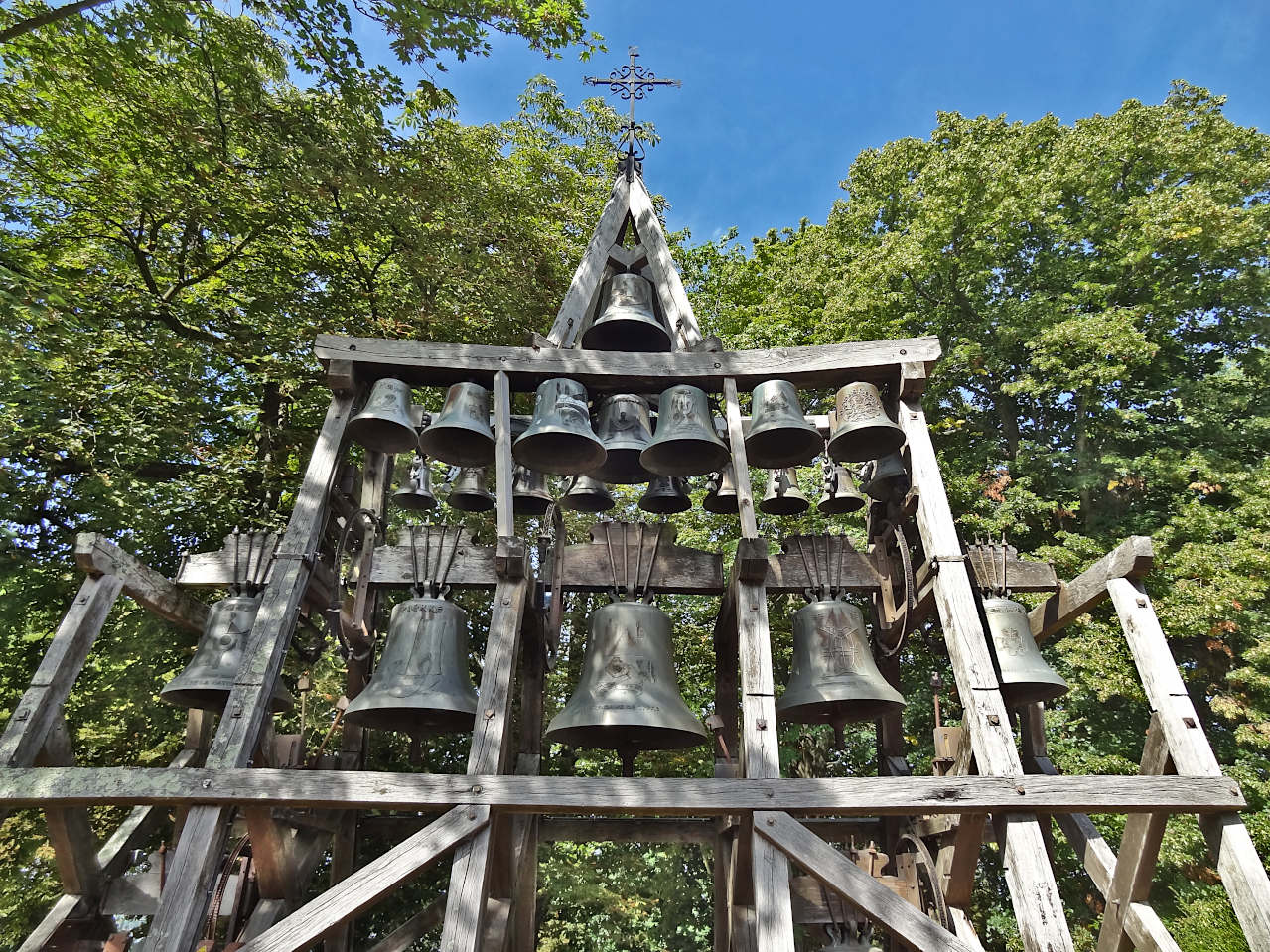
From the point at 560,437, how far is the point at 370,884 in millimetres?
2665

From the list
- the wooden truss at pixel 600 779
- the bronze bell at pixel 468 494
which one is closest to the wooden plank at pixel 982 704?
the wooden truss at pixel 600 779

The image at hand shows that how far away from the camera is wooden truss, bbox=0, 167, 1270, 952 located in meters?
3.34

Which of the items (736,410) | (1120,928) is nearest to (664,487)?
(736,410)

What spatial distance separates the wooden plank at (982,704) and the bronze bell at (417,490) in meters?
3.25

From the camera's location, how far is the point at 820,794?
348 cm

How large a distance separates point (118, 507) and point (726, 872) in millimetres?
7351

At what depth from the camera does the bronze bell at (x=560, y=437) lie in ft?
15.7

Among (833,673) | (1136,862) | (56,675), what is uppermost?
(833,673)

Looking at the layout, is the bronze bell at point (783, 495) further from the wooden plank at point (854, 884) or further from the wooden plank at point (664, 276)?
the wooden plank at point (854, 884)

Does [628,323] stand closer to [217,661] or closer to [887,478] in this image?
[887,478]

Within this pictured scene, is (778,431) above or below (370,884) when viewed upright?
above

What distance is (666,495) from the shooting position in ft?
18.4

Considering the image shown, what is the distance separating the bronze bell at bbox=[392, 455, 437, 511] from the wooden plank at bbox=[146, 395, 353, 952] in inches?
37.3

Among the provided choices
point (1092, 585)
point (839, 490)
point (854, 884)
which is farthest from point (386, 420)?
point (1092, 585)
